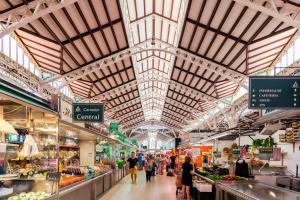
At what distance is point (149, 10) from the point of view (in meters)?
14.9

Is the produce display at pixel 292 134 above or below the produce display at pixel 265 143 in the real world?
above

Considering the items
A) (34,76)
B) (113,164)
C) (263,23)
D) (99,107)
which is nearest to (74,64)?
(34,76)

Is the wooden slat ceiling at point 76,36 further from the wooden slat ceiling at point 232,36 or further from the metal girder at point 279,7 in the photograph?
the metal girder at point 279,7

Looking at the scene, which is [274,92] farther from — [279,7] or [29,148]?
[29,148]

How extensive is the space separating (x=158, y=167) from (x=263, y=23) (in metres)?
18.6

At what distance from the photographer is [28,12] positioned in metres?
10.1

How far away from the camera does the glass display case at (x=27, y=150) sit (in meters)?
4.65

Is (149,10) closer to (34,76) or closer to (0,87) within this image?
(34,76)

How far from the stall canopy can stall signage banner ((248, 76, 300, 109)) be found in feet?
10.0

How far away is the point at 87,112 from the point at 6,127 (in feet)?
15.2

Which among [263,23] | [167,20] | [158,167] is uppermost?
[167,20]

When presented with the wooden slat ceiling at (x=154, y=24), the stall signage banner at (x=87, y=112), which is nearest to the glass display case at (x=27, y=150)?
the stall signage banner at (x=87, y=112)

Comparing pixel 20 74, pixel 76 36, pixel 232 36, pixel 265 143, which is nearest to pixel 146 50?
pixel 76 36

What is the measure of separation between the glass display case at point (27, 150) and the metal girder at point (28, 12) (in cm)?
501
